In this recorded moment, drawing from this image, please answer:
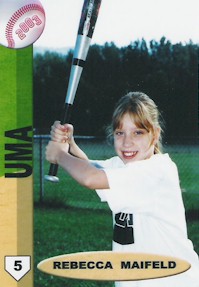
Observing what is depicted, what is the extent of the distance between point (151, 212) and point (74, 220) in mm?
2249

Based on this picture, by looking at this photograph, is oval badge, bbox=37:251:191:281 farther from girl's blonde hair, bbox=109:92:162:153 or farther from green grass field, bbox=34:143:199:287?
green grass field, bbox=34:143:199:287

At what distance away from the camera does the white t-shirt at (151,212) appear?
5.18ft

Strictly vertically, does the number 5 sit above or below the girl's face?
below

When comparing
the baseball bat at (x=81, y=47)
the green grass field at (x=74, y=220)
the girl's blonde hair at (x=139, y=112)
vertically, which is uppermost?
the baseball bat at (x=81, y=47)

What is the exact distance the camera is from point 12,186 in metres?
1.91

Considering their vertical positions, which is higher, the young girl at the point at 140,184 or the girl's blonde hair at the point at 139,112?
the girl's blonde hair at the point at 139,112

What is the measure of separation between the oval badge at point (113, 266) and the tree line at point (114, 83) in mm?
751

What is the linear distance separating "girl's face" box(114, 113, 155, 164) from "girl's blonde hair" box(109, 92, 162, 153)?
1 cm

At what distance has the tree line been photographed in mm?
2664

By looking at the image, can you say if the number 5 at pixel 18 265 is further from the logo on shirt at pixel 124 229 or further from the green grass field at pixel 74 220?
the green grass field at pixel 74 220

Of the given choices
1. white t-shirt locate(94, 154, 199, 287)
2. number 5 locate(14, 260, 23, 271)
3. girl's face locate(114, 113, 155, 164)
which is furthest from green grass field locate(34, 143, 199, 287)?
girl's face locate(114, 113, 155, 164)

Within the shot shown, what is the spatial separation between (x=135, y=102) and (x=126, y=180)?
10.0 inches

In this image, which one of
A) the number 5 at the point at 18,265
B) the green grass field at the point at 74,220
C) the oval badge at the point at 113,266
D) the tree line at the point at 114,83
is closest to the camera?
the oval badge at the point at 113,266

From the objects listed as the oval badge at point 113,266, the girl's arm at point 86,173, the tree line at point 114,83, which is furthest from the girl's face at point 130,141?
the tree line at point 114,83
